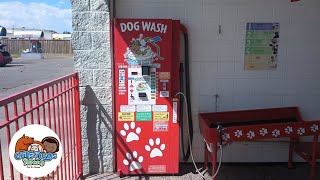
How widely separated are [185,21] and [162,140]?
5.05ft

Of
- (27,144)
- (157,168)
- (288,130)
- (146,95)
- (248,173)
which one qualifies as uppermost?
(146,95)

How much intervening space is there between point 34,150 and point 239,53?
9.26ft

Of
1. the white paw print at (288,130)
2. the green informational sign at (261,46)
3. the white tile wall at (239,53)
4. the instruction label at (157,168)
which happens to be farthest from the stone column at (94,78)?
the white paw print at (288,130)

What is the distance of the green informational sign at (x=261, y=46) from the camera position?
4.01 metres

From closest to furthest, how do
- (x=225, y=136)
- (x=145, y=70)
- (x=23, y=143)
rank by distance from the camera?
(x=23, y=143) < (x=225, y=136) < (x=145, y=70)

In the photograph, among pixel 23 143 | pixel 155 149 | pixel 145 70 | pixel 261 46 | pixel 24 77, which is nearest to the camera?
pixel 23 143

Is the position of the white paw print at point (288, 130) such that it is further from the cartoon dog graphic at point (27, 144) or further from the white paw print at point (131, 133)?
the cartoon dog graphic at point (27, 144)

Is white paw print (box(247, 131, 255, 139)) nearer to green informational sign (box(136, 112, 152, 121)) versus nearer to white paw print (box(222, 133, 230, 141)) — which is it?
white paw print (box(222, 133, 230, 141))

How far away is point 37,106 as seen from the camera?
2596 mm

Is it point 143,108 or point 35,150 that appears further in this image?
point 143,108

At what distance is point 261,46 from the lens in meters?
4.04

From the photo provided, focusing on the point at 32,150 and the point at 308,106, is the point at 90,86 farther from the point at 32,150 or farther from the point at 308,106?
the point at 308,106

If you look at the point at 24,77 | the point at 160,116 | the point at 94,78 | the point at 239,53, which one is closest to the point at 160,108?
the point at 160,116

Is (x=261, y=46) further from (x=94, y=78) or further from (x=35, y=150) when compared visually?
(x=35, y=150)
